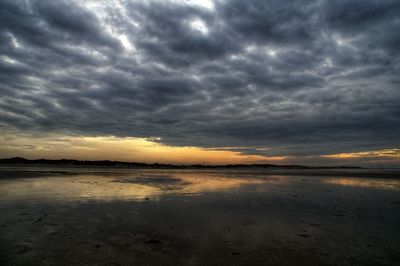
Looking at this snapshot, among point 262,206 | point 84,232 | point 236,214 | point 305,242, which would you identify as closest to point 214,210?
point 236,214

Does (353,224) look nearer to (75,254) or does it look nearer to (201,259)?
(201,259)

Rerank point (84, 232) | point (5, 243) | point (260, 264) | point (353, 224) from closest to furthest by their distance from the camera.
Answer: point (260, 264), point (5, 243), point (84, 232), point (353, 224)

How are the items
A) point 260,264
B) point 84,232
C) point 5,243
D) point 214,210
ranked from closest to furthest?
point 260,264
point 5,243
point 84,232
point 214,210

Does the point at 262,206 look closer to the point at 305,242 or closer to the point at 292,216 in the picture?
the point at 292,216

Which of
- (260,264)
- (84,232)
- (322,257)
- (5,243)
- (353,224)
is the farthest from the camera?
(353,224)

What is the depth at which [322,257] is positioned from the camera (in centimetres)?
610

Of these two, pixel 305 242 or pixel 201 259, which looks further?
pixel 305 242

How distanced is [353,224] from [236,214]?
441cm

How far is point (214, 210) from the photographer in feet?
37.5

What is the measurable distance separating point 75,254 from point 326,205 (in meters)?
12.1

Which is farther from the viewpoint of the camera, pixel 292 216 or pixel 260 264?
pixel 292 216

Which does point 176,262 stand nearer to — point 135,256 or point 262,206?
point 135,256

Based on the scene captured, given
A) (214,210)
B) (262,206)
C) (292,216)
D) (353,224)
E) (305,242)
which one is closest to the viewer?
(305,242)

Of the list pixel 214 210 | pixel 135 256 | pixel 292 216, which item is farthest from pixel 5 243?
pixel 292 216
